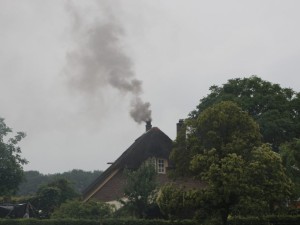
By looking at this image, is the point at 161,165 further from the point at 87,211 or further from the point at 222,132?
the point at 222,132

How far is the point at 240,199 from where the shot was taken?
23.1 m

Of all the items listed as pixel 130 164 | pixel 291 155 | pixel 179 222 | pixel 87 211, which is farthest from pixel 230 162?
pixel 130 164

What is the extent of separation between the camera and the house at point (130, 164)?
42.4m

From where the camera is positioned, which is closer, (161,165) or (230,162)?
(230,162)

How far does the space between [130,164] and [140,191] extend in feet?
28.5

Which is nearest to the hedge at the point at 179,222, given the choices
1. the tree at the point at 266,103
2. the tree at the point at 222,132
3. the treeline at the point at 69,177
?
the tree at the point at 222,132

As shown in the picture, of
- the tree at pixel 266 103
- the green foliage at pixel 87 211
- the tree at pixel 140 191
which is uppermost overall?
the tree at pixel 266 103

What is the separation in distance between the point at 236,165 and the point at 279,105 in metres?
26.2

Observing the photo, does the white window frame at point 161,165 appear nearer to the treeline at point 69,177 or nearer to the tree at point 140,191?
the tree at point 140,191

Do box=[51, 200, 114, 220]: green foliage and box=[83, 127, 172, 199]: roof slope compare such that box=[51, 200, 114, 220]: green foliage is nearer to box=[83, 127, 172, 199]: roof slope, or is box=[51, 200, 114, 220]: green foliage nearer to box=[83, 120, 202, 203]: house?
box=[83, 120, 202, 203]: house

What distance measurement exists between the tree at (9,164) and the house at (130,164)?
18962 millimetres

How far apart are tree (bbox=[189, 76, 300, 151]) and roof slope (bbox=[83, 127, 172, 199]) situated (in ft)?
25.7

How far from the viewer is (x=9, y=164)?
190 feet

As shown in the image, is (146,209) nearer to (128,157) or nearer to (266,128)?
(128,157)
